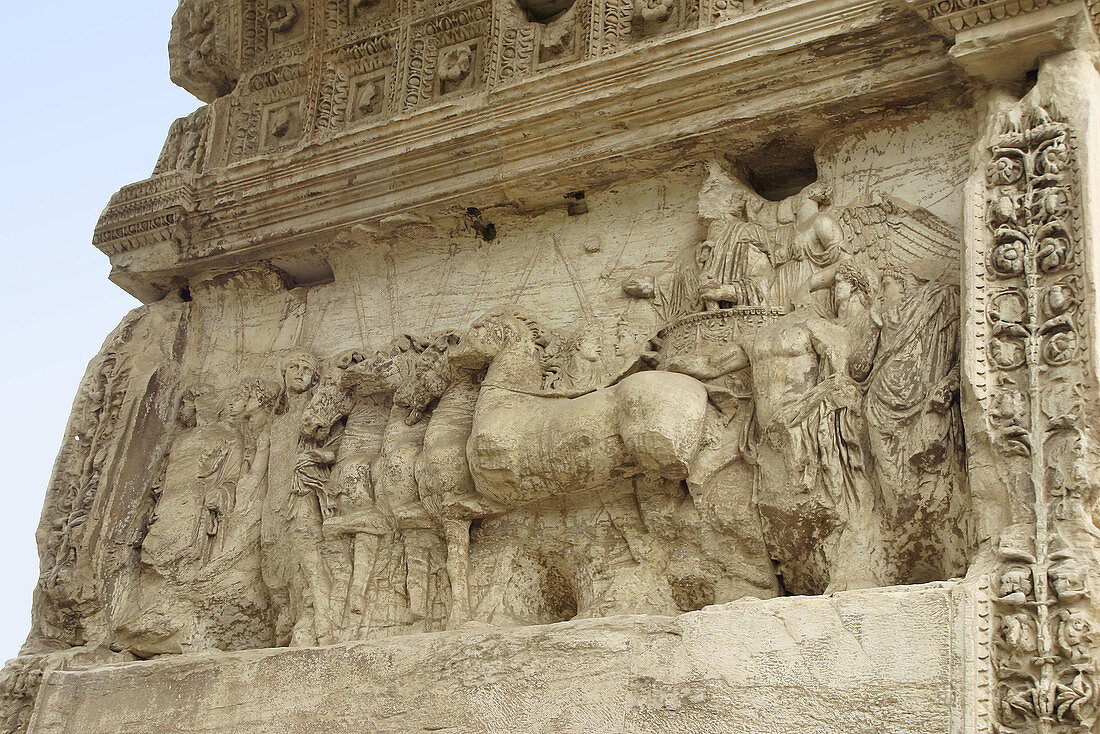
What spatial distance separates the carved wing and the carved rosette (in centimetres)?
45

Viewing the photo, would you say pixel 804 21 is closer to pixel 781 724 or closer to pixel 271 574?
pixel 781 724

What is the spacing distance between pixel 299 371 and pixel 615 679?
267 centimetres

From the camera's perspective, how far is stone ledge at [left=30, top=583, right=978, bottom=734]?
12.2ft

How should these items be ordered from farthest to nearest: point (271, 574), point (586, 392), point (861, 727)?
point (271, 574)
point (586, 392)
point (861, 727)

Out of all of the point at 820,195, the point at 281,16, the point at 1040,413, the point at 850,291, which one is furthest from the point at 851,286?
the point at 281,16

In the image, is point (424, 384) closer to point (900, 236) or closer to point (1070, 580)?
point (900, 236)

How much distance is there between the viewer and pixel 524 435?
500cm

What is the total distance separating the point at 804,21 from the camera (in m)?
5.14

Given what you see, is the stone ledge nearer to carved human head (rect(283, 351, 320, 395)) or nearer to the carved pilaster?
the carved pilaster

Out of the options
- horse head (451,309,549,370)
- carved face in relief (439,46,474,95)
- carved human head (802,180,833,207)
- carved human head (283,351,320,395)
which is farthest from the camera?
carved face in relief (439,46,474,95)

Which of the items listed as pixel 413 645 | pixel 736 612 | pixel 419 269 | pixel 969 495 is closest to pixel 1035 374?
pixel 969 495

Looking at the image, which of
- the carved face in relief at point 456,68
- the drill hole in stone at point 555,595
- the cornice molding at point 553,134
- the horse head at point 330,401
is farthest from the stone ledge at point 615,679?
the carved face in relief at point 456,68

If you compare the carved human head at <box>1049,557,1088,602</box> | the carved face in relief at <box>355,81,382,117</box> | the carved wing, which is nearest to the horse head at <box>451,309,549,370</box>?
the carved wing

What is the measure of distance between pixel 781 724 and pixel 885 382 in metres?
1.34
